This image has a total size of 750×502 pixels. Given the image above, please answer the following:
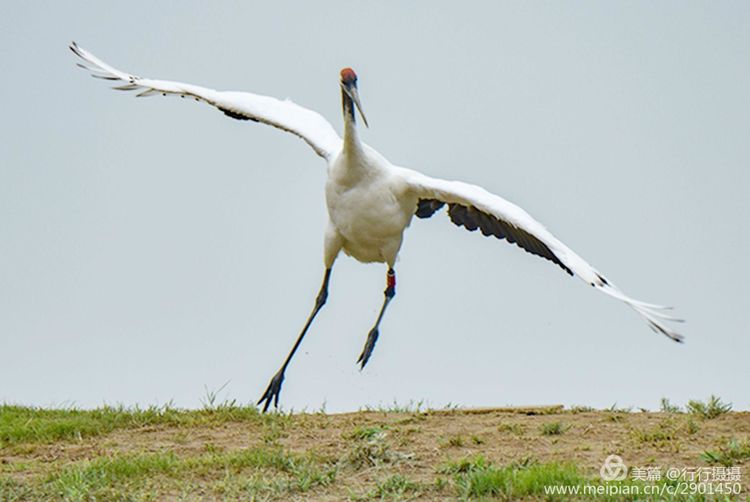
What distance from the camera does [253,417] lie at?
7.88 m

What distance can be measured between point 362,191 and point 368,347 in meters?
1.29

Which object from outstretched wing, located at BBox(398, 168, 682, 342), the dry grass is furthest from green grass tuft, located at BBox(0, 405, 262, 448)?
outstretched wing, located at BBox(398, 168, 682, 342)

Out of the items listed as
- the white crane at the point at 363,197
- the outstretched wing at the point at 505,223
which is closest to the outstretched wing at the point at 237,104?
the white crane at the point at 363,197

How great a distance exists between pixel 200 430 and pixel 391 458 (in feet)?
5.10

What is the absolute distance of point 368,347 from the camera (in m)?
9.51

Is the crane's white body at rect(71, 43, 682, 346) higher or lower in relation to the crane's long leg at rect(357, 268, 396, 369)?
higher

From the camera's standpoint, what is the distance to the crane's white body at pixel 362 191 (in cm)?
849

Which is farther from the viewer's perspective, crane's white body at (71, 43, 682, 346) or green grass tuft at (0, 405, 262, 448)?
crane's white body at (71, 43, 682, 346)

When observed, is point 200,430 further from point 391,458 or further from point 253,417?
point 391,458

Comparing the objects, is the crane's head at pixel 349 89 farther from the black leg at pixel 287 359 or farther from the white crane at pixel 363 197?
the black leg at pixel 287 359

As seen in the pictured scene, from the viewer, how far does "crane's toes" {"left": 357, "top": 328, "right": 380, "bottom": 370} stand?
9.47m

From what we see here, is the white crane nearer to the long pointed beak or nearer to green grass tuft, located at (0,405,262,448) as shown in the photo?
the long pointed beak

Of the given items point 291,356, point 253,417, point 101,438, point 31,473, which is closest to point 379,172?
point 291,356

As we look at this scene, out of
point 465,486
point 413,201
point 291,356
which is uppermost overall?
point 413,201
